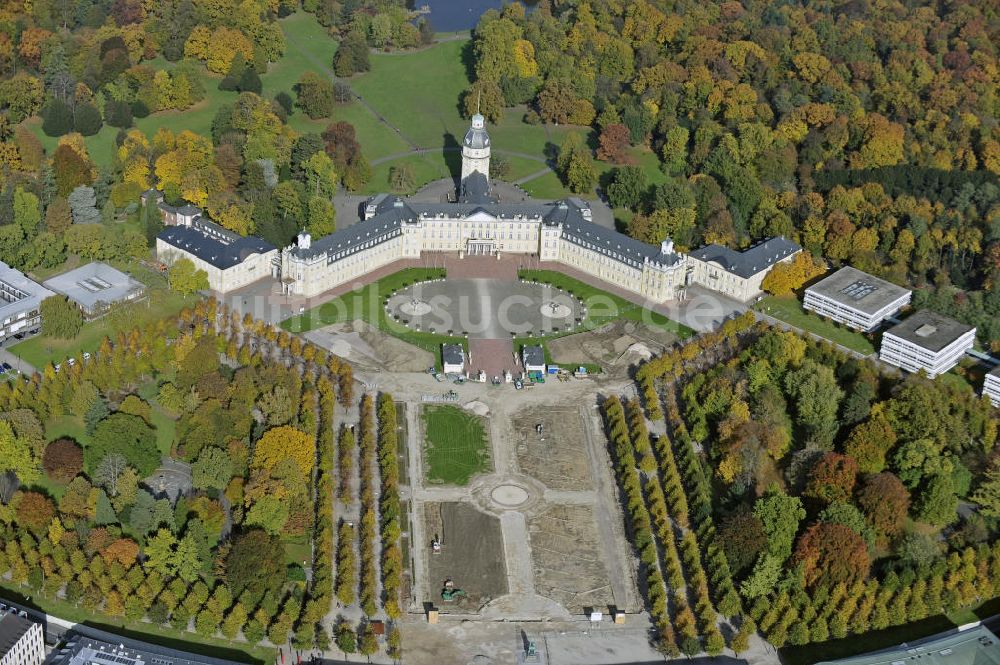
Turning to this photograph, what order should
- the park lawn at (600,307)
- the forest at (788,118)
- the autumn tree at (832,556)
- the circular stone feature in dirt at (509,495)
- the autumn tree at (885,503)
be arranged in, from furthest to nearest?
the forest at (788,118) → the park lawn at (600,307) → the circular stone feature in dirt at (509,495) → the autumn tree at (885,503) → the autumn tree at (832,556)

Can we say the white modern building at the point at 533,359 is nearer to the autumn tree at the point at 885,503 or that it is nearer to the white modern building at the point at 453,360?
the white modern building at the point at 453,360

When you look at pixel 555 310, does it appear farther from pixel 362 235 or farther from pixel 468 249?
pixel 362 235

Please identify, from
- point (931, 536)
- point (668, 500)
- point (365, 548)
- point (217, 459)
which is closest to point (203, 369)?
point (217, 459)

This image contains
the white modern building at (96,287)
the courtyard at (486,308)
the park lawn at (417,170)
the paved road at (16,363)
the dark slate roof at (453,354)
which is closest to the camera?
the paved road at (16,363)

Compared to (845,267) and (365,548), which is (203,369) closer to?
(365,548)

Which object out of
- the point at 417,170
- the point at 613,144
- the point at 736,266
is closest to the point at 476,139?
the point at 417,170

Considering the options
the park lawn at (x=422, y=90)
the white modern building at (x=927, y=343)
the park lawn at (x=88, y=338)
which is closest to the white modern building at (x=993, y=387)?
the white modern building at (x=927, y=343)

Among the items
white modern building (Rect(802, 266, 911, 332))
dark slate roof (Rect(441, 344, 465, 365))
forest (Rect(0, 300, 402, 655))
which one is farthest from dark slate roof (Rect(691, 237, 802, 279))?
forest (Rect(0, 300, 402, 655))
